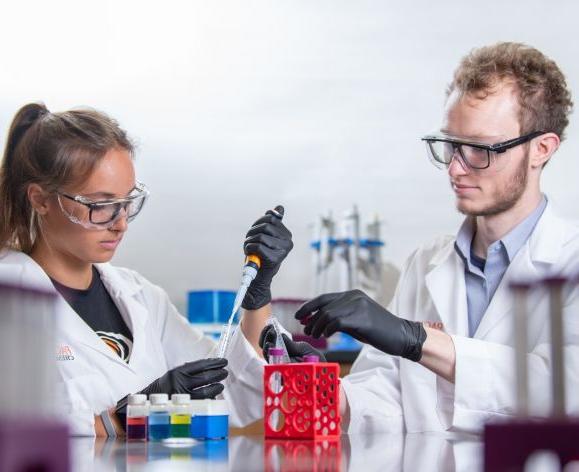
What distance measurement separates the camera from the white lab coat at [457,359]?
1.97 meters

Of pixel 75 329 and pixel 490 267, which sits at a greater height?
pixel 490 267

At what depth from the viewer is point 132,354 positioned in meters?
2.34

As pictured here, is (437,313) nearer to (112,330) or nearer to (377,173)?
(112,330)

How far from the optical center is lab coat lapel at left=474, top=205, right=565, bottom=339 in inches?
86.5

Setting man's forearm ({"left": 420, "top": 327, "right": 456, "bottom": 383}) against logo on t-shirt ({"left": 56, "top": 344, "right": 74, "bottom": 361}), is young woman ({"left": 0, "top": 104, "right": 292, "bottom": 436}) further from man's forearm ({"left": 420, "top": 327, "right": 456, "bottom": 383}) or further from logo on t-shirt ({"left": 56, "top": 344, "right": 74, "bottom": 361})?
man's forearm ({"left": 420, "top": 327, "right": 456, "bottom": 383})

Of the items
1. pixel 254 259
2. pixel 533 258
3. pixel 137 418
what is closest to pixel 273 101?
pixel 533 258

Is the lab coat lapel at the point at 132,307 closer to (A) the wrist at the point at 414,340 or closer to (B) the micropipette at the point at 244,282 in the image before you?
(B) the micropipette at the point at 244,282

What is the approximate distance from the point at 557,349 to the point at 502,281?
1.67 meters

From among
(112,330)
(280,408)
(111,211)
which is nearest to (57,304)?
(280,408)

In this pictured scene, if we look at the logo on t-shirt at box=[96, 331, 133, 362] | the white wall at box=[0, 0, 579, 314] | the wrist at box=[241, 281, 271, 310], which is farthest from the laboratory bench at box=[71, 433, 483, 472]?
the white wall at box=[0, 0, 579, 314]

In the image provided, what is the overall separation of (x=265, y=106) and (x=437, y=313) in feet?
6.58

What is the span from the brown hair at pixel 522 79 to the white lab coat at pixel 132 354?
986 millimetres

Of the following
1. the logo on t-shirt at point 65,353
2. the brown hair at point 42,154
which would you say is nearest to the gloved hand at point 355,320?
the logo on t-shirt at point 65,353

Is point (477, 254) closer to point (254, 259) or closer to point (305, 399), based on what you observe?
point (254, 259)
